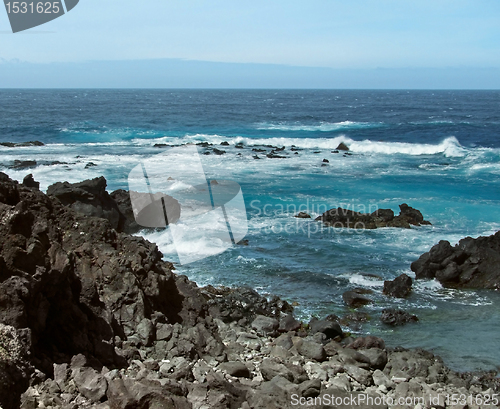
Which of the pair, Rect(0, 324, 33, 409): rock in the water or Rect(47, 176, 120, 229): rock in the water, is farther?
Rect(47, 176, 120, 229): rock in the water

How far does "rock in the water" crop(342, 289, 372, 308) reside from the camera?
1260cm

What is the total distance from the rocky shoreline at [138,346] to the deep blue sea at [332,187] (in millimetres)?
2084

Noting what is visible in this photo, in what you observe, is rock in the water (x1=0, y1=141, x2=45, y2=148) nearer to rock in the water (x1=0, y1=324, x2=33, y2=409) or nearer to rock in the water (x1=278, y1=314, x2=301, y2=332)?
rock in the water (x1=278, y1=314, x2=301, y2=332)

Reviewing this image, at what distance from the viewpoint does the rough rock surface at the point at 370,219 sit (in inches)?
782

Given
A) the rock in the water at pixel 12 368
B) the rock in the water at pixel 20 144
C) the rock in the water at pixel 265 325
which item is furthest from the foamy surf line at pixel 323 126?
the rock in the water at pixel 12 368

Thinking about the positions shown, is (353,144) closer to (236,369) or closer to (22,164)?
(22,164)

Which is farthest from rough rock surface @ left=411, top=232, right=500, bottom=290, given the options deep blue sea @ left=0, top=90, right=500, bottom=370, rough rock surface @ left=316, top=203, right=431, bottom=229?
rough rock surface @ left=316, top=203, right=431, bottom=229

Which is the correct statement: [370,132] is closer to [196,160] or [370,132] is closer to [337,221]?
[196,160]

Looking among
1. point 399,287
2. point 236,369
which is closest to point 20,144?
point 399,287

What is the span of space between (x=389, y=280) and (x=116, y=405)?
34.0 ft

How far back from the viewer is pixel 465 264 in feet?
48.1

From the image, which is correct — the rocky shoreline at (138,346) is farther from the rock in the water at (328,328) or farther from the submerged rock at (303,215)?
the submerged rock at (303,215)

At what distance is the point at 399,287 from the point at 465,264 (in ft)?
8.99

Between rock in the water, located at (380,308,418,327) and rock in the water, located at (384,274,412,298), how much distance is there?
1446 mm
